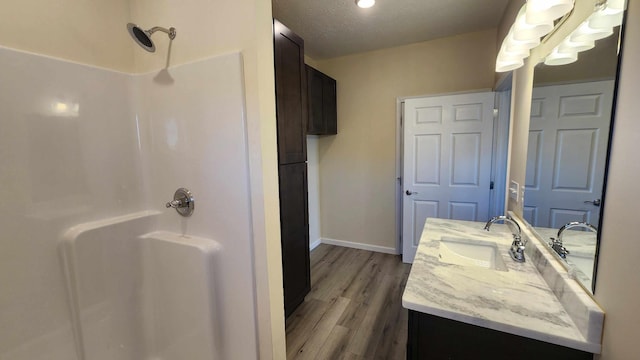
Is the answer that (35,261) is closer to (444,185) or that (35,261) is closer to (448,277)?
(448,277)

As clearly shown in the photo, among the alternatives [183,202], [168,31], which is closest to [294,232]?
[183,202]

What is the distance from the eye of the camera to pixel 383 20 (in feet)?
7.43

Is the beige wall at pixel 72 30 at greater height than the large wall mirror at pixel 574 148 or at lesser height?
greater

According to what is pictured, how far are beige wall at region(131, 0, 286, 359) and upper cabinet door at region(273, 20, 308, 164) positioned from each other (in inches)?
27.4

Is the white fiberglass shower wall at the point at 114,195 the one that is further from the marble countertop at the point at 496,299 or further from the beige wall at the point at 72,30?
the marble countertop at the point at 496,299

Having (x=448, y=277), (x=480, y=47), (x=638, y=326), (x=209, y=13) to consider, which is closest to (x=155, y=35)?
(x=209, y=13)

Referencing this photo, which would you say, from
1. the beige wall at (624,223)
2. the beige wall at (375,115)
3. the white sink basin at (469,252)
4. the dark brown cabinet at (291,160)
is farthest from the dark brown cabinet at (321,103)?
the beige wall at (624,223)

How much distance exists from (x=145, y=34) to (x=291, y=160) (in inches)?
43.6

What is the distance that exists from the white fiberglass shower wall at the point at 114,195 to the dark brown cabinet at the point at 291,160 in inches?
28.7

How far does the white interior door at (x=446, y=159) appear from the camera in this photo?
253 cm

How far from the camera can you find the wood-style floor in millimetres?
1696

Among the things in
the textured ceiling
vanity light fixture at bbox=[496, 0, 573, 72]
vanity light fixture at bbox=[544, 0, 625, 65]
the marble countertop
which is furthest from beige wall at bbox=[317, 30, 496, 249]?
the marble countertop

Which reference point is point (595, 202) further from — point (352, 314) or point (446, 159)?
point (446, 159)

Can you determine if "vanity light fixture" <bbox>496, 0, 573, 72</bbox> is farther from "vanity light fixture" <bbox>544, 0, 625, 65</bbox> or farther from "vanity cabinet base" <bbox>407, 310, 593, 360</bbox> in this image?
"vanity cabinet base" <bbox>407, 310, 593, 360</bbox>
